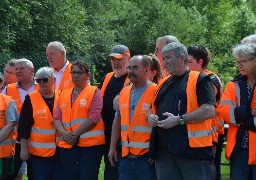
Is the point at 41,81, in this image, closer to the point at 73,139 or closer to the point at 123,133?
the point at 73,139

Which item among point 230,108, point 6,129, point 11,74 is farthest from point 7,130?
point 230,108

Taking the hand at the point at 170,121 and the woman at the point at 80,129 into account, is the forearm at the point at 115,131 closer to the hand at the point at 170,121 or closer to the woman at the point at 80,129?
the woman at the point at 80,129

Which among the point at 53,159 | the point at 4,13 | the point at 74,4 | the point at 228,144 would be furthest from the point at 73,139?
the point at 74,4

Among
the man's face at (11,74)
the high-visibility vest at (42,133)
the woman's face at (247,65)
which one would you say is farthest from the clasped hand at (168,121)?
the man's face at (11,74)

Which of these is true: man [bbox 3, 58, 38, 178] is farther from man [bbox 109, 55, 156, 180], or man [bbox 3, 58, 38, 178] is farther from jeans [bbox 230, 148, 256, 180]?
jeans [bbox 230, 148, 256, 180]

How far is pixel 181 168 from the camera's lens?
646cm

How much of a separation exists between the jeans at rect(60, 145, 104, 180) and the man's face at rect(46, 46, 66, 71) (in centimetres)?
158

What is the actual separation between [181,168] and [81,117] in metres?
1.88

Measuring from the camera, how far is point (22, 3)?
3083 centimetres

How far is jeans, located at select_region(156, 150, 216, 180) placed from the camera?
6.38 meters

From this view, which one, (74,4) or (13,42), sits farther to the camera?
(74,4)

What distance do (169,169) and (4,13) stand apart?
24211 mm

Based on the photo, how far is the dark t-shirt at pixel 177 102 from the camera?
21.0 feet

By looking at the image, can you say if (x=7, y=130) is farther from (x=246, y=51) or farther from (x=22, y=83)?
(x=246, y=51)
